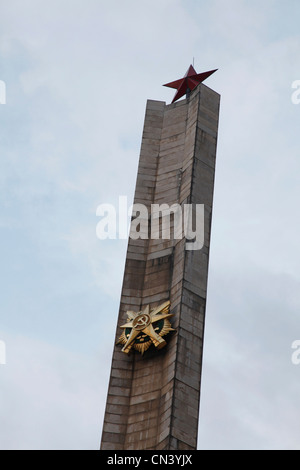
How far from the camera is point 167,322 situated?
2371 inches

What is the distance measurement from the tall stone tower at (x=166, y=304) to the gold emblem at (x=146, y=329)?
0.17 feet

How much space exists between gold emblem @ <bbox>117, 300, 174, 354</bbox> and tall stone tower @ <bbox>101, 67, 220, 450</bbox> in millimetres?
52

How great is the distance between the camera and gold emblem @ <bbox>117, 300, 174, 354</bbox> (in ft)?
197

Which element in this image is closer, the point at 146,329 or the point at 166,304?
the point at 146,329

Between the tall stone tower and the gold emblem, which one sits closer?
the tall stone tower

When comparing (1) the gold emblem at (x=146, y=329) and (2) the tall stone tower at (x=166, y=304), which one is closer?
(2) the tall stone tower at (x=166, y=304)

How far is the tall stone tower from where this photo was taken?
57.9 m

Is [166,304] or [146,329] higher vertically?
[166,304]

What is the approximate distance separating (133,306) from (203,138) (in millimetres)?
A: 11588

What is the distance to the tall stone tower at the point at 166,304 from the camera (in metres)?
57.9

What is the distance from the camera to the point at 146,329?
199 feet

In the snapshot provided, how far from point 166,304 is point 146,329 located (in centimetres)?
174
